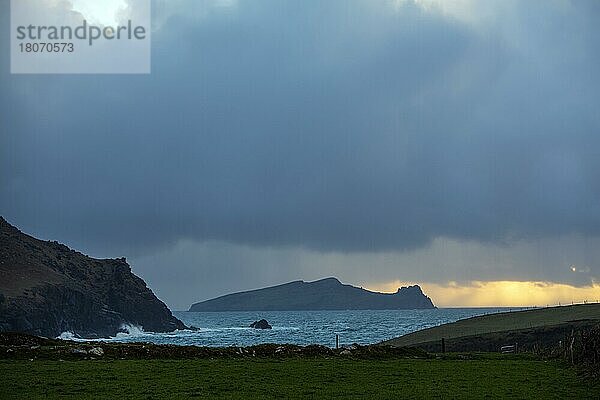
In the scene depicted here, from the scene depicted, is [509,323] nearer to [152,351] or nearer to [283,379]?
[152,351]

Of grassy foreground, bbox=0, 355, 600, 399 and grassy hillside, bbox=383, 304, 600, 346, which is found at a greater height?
grassy foreground, bbox=0, 355, 600, 399

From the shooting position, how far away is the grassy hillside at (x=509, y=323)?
3707 inches

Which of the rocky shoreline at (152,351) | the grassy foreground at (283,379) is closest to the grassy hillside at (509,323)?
the rocky shoreline at (152,351)

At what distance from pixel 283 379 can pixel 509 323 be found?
75.2 metres

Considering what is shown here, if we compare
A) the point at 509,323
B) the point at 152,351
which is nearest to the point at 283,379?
the point at 152,351

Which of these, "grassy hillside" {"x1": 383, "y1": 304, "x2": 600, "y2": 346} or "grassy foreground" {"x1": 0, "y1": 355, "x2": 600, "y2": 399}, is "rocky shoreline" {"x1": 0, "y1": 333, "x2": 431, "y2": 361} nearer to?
"grassy foreground" {"x1": 0, "y1": 355, "x2": 600, "y2": 399}

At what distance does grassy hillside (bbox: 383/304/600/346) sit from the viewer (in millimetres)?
94169

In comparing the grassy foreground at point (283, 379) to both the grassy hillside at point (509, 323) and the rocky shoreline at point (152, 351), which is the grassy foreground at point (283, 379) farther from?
the grassy hillside at point (509, 323)

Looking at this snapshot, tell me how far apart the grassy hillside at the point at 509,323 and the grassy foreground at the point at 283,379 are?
48.4 m

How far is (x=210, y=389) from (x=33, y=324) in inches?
6727

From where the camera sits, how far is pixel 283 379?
3709 cm

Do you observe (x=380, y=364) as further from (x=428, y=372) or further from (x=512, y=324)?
(x=512, y=324)

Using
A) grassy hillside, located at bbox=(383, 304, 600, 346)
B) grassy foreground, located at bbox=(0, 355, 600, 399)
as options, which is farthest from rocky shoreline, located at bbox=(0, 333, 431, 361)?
grassy hillside, located at bbox=(383, 304, 600, 346)

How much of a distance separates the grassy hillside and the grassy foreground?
4837 centimetres
